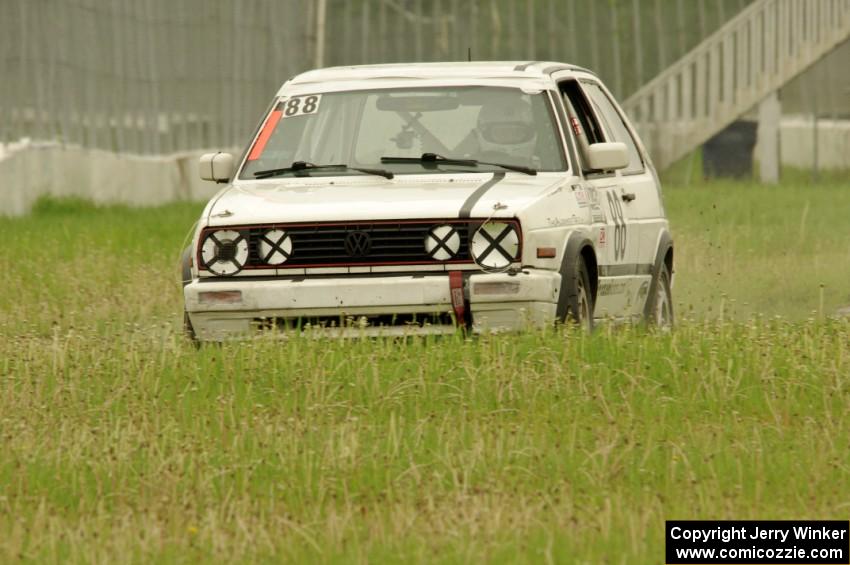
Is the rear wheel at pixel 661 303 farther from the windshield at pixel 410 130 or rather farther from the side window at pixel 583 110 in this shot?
the windshield at pixel 410 130

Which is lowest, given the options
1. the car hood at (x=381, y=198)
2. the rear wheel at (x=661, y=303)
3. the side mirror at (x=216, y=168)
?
the rear wheel at (x=661, y=303)

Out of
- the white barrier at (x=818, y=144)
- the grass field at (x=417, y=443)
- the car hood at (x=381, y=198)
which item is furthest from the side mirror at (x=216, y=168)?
the white barrier at (x=818, y=144)

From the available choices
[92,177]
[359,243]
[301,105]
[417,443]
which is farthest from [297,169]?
[92,177]

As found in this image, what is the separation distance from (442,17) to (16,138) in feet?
43.9

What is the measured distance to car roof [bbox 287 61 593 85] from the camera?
36.9 ft

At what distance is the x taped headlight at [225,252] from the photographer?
9.92 metres

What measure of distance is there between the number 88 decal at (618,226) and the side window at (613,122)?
2.29ft

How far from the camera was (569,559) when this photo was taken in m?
5.70

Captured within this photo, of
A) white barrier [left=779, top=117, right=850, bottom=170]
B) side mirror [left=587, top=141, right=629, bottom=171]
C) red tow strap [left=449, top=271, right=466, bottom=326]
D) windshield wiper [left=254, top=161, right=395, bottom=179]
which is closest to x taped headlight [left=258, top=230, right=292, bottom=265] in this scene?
red tow strap [left=449, top=271, right=466, bottom=326]

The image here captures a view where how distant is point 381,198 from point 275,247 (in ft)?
1.79

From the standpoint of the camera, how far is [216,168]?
439 inches

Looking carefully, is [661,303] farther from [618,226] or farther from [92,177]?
[92,177]

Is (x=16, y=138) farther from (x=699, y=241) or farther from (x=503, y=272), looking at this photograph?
(x=503, y=272)

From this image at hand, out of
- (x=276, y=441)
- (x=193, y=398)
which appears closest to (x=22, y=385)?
(x=193, y=398)
